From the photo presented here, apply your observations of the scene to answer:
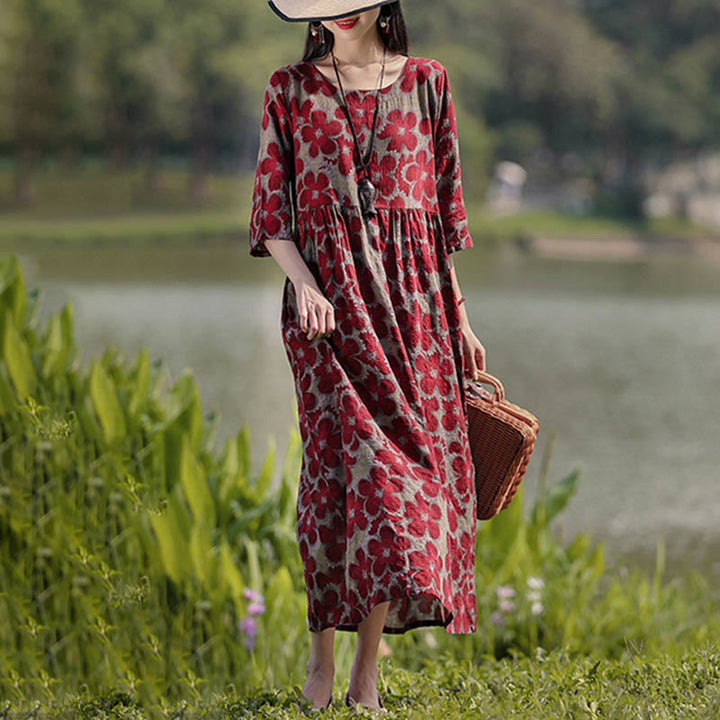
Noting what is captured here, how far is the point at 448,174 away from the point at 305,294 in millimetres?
258

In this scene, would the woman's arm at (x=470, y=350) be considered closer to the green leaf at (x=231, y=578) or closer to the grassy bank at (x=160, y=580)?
the grassy bank at (x=160, y=580)

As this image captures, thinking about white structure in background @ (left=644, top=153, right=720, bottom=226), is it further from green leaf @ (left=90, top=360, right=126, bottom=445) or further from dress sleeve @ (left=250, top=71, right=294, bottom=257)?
dress sleeve @ (left=250, top=71, right=294, bottom=257)

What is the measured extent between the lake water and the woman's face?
967 mm

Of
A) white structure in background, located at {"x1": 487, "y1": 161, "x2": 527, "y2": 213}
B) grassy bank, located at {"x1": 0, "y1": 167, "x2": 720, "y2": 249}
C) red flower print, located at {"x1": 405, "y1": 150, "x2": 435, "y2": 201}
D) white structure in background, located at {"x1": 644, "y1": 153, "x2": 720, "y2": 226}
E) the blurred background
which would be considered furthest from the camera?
white structure in background, located at {"x1": 644, "y1": 153, "x2": 720, "y2": 226}

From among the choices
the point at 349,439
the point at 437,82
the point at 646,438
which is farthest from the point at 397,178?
the point at 646,438

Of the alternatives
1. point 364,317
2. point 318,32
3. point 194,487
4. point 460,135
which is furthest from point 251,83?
point 364,317

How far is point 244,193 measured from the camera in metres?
11.9

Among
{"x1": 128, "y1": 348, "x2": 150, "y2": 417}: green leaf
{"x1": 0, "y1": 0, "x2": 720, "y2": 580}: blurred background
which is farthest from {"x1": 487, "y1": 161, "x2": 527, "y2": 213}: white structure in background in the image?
{"x1": 128, "y1": 348, "x2": 150, "y2": 417}: green leaf

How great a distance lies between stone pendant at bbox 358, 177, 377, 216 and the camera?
4.33 ft

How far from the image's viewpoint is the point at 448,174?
4.61 feet

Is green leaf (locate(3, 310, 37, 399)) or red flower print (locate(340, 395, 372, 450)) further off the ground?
red flower print (locate(340, 395, 372, 450))

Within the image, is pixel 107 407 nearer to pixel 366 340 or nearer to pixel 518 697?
pixel 366 340

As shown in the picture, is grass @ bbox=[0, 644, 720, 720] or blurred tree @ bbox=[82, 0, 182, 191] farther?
blurred tree @ bbox=[82, 0, 182, 191]

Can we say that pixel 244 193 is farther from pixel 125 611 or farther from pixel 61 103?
pixel 125 611
